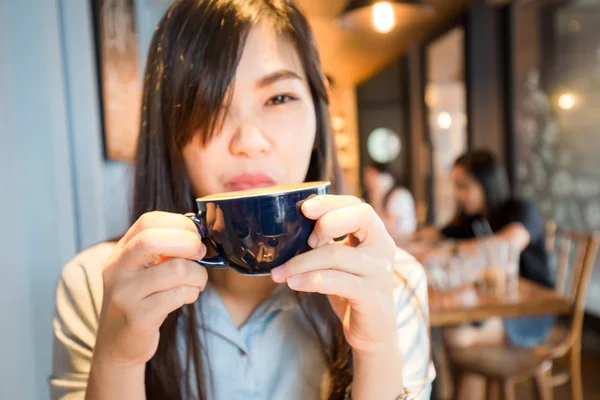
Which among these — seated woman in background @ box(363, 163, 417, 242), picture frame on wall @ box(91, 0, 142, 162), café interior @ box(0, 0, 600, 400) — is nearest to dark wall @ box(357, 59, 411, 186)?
café interior @ box(0, 0, 600, 400)

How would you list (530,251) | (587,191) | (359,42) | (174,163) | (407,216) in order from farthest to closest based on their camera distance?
(359,42), (407,216), (587,191), (530,251), (174,163)

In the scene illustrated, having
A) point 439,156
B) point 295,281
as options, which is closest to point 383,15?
point 295,281

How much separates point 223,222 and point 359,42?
5784 millimetres

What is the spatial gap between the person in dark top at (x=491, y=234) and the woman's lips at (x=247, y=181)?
1.68 m

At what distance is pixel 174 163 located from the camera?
2.48ft

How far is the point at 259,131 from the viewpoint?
685mm

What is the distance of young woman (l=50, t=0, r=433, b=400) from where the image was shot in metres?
0.53

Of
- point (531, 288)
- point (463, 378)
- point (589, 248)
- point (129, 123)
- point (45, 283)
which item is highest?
point (129, 123)

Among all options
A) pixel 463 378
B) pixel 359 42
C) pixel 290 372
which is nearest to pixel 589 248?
pixel 463 378

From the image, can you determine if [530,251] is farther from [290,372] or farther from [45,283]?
[45,283]

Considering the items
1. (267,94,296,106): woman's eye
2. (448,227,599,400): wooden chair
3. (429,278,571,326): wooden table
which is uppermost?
(267,94,296,106): woman's eye

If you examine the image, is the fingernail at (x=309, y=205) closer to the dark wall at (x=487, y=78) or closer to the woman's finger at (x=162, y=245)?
the woman's finger at (x=162, y=245)

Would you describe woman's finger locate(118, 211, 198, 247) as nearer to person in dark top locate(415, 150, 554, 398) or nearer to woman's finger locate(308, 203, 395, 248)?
woman's finger locate(308, 203, 395, 248)

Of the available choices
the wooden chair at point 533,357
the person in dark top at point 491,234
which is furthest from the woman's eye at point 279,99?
the wooden chair at point 533,357
